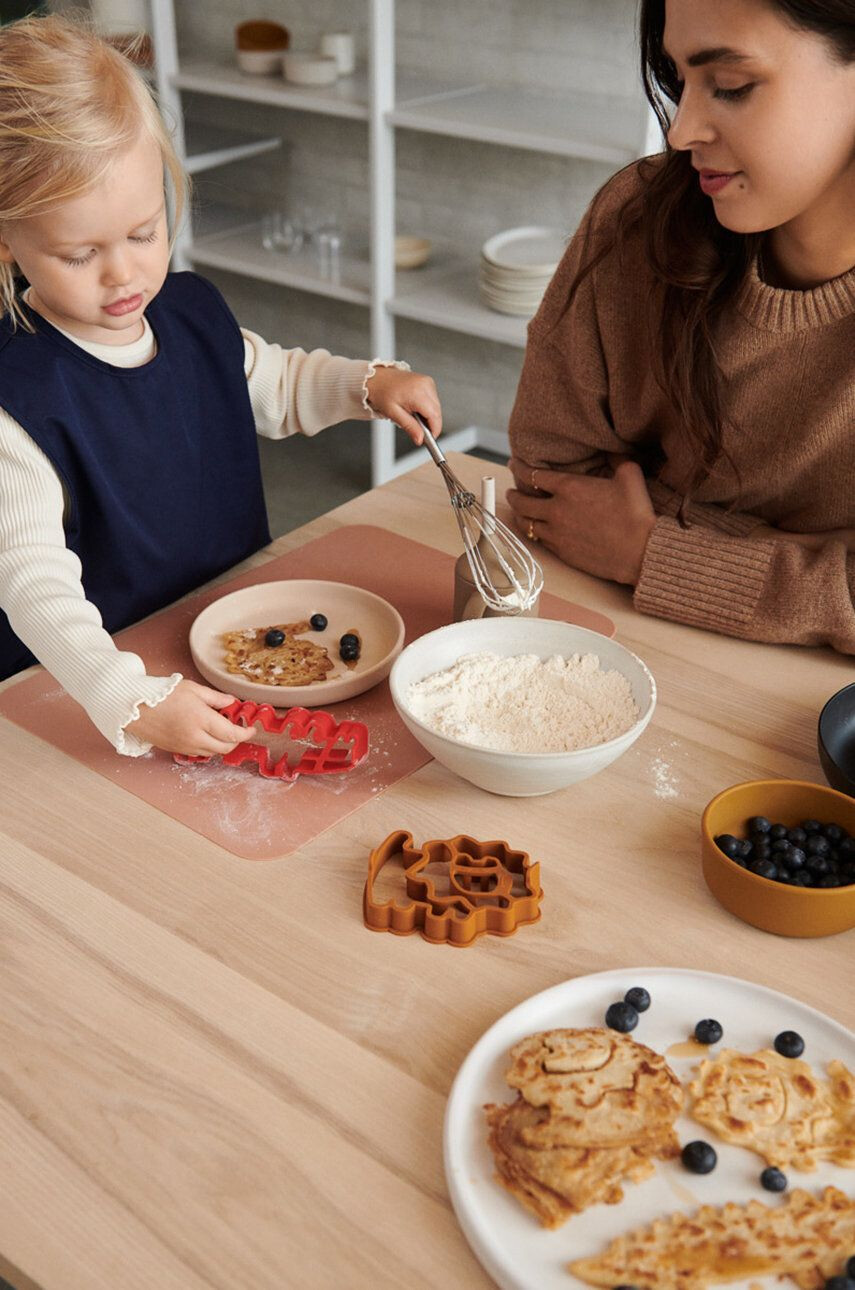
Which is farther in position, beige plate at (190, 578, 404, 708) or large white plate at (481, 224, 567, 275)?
large white plate at (481, 224, 567, 275)

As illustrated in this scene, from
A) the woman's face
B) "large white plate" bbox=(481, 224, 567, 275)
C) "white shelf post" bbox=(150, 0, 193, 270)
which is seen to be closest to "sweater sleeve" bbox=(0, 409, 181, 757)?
the woman's face

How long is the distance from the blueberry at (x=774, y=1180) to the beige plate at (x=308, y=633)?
23.2 inches

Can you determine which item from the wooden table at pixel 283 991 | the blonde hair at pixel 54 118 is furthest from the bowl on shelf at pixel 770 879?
the blonde hair at pixel 54 118

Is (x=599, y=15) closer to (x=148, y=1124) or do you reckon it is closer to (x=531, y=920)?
(x=531, y=920)

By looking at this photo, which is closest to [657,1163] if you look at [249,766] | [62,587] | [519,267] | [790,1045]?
[790,1045]

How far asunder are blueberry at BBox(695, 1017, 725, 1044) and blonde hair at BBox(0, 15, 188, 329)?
0.94m

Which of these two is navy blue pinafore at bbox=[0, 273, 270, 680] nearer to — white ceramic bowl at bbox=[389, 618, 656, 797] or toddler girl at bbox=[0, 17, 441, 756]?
toddler girl at bbox=[0, 17, 441, 756]

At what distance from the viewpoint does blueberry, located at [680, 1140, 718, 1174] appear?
724mm

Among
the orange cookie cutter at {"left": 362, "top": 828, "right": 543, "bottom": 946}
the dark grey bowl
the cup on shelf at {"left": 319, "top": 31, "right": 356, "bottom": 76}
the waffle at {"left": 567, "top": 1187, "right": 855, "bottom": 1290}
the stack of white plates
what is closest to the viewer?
the waffle at {"left": 567, "top": 1187, "right": 855, "bottom": 1290}

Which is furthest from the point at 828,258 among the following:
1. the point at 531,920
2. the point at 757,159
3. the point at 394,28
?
the point at 394,28

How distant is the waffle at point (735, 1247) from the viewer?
2.18 ft

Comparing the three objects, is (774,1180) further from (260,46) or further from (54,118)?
(260,46)

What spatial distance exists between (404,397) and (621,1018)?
34.1 inches

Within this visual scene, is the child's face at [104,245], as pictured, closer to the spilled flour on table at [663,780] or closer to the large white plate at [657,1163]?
the spilled flour on table at [663,780]
